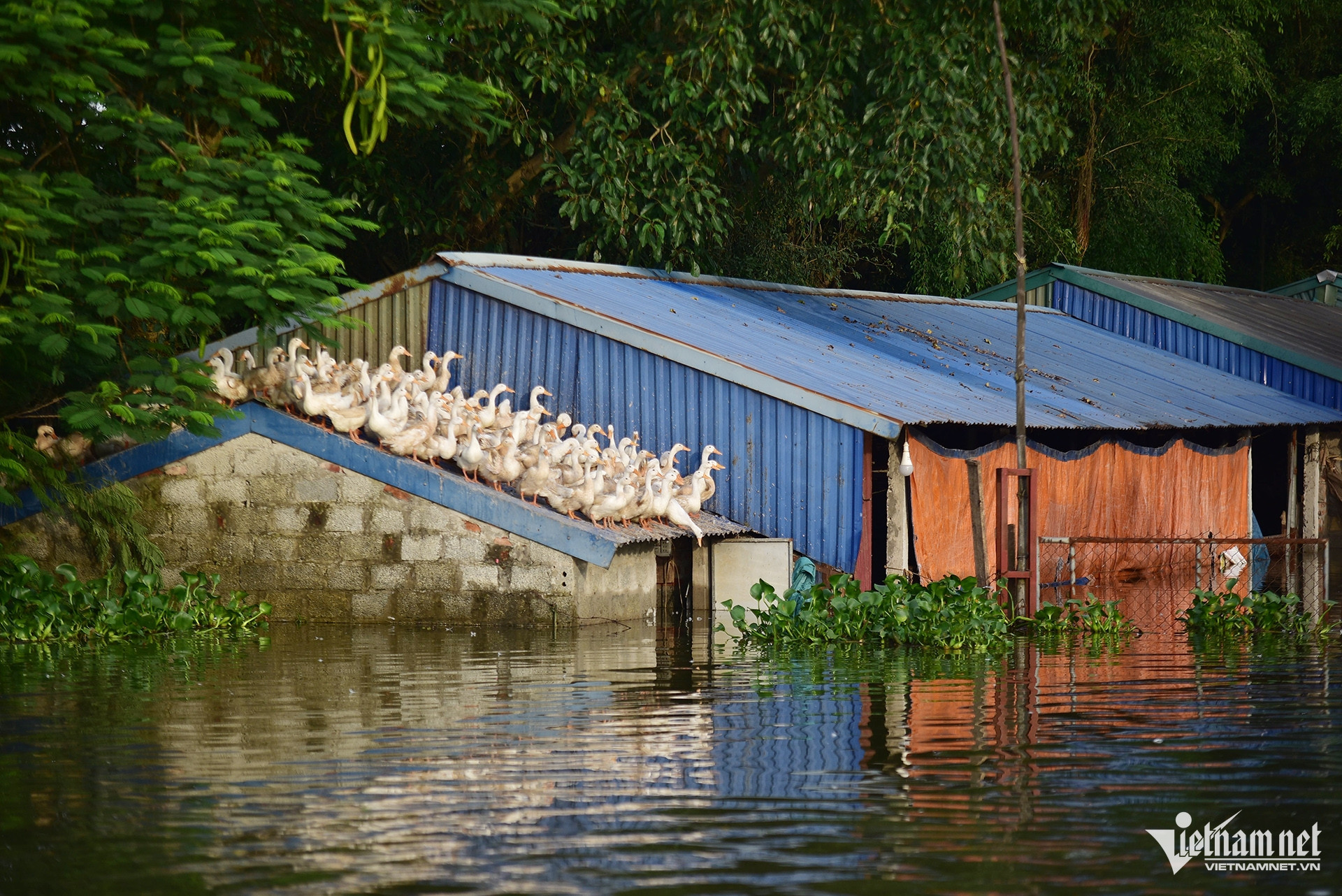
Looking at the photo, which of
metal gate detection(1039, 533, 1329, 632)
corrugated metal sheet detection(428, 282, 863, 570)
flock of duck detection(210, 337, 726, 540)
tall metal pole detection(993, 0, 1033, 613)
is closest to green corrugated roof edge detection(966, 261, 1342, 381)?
metal gate detection(1039, 533, 1329, 632)

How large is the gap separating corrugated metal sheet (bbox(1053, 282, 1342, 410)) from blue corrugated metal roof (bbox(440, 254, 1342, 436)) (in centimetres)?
45

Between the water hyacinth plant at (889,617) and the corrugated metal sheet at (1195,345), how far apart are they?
14011mm

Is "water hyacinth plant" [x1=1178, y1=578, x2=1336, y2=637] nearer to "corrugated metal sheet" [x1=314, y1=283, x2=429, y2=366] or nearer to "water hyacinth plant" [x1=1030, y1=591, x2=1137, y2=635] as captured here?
"water hyacinth plant" [x1=1030, y1=591, x2=1137, y2=635]

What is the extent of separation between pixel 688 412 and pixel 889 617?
452 cm

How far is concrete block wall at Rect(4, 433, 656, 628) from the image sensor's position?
53.9 ft

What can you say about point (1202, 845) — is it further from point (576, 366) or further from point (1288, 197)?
point (1288, 197)

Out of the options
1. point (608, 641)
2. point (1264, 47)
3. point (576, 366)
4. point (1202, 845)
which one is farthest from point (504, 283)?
point (1264, 47)

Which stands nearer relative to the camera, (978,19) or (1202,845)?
(1202,845)

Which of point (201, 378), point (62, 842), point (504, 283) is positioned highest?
point (504, 283)

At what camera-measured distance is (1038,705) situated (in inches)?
419

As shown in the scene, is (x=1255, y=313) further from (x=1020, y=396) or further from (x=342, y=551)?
(x=342, y=551)

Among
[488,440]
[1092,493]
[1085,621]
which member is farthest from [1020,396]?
[488,440]

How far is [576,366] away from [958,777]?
38.5 ft

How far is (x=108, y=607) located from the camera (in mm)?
15742
